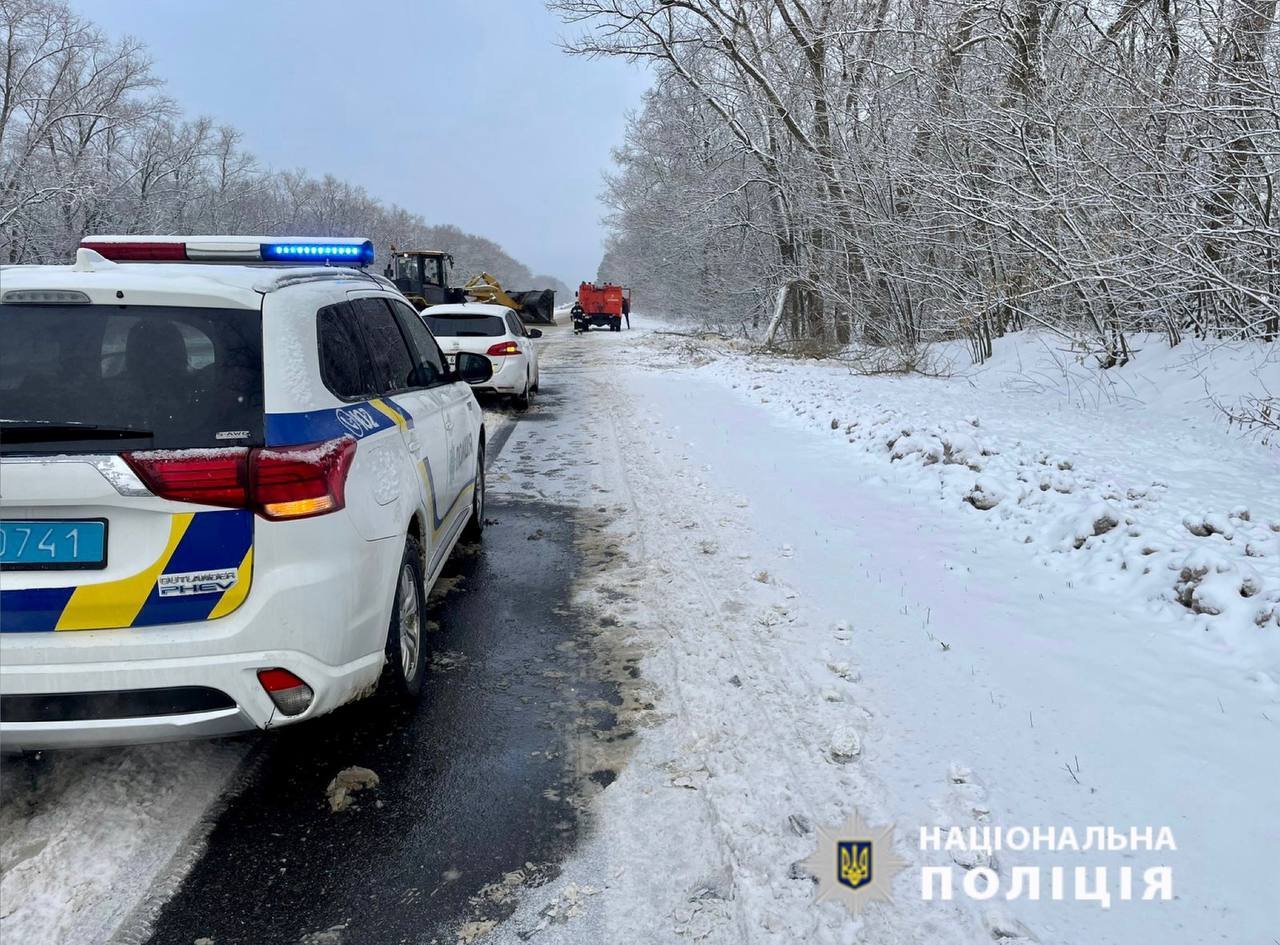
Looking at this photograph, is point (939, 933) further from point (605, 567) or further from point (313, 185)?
point (313, 185)

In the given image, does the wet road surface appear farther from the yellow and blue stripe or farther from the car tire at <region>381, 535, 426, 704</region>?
the yellow and blue stripe

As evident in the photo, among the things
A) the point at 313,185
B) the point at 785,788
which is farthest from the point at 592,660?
the point at 313,185

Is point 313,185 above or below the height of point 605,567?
above

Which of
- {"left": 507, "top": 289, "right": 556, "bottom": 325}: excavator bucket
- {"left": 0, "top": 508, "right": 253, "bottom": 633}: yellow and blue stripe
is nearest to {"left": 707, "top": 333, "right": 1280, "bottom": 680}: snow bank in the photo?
{"left": 0, "top": 508, "right": 253, "bottom": 633}: yellow and blue stripe

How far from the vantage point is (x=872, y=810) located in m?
2.77

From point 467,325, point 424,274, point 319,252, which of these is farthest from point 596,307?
point 319,252

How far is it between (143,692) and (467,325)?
1078 centimetres

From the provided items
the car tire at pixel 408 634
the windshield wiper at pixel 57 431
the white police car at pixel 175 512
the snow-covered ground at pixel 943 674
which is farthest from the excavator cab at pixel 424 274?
the windshield wiper at pixel 57 431

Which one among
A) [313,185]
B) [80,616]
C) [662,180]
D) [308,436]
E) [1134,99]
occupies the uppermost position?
[313,185]

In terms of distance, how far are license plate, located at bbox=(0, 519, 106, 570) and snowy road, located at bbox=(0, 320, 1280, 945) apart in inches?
37.3

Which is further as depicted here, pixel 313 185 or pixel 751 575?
pixel 313 185

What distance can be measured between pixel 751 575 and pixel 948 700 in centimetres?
180

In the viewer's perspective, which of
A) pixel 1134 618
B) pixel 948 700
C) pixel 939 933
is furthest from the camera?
pixel 1134 618

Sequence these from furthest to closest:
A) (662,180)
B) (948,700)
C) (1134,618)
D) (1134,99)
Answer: (662,180) → (1134,99) → (1134,618) → (948,700)
